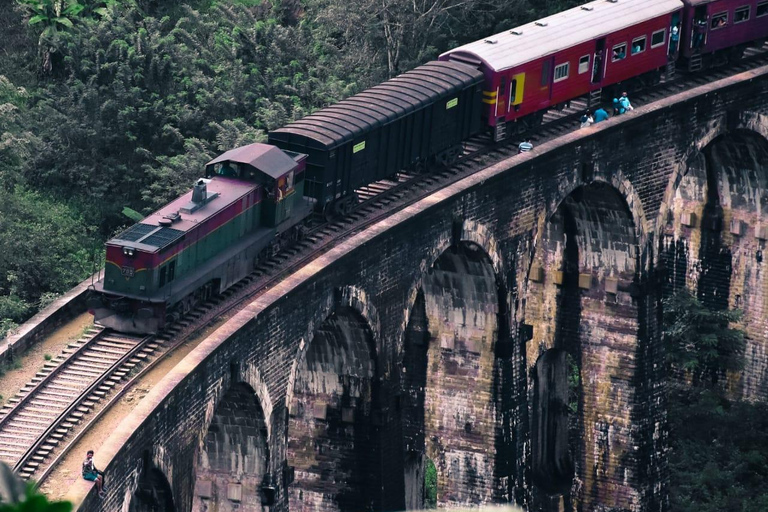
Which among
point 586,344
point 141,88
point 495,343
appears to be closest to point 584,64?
point 586,344

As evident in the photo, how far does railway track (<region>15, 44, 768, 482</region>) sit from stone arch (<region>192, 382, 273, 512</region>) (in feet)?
6.69

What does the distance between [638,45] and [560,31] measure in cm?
338

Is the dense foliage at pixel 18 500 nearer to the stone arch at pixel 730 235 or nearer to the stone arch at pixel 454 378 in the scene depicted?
the stone arch at pixel 454 378

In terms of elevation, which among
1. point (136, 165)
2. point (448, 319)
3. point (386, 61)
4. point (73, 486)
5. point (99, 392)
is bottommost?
point (73, 486)

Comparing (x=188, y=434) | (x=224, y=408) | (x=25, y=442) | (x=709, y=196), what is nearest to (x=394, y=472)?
(x=224, y=408)

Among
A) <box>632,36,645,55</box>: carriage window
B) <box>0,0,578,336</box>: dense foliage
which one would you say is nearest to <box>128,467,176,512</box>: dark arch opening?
<box>0,0,578,336</box>: dense foliage

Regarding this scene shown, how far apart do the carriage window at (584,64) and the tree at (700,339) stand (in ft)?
35.7

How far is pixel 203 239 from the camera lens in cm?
2872

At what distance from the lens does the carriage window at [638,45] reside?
43.3m

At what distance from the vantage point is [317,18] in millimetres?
52906

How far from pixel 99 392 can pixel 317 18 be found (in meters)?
29.8

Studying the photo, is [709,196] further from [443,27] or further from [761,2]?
[443,27]

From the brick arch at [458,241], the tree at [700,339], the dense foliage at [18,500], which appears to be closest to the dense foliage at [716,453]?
the tree at [700,339]

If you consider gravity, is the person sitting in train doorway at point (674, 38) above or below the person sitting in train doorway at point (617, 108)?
above
